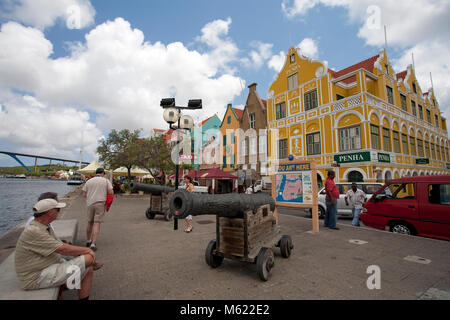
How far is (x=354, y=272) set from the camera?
372 centimetres

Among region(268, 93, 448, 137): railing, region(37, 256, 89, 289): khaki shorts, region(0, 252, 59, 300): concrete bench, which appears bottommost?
region(0, 252, 59, 300): concrete bench

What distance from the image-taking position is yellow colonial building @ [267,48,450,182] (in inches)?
625

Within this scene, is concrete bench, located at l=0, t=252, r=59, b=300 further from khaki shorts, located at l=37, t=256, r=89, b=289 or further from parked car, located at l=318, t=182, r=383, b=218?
parked car, located at l=318, t=182, r=383, b=218

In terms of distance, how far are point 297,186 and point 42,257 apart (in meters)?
6.27

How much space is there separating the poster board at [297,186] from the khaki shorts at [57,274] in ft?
18.2

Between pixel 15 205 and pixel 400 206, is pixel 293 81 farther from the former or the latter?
pixel 15 205

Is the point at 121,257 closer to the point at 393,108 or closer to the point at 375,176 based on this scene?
the point at 375,176

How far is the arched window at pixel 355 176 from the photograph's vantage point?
1578 centimetres

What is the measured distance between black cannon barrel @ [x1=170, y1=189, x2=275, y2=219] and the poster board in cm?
329

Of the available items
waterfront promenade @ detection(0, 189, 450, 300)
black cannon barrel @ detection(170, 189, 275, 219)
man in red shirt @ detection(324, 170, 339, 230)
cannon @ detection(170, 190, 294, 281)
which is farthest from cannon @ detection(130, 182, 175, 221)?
man in red shirt @ detection(324, 170, 339, 230)

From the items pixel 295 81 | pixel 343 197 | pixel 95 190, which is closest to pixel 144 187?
pixel 95 190

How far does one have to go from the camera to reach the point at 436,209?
5.58 metres
